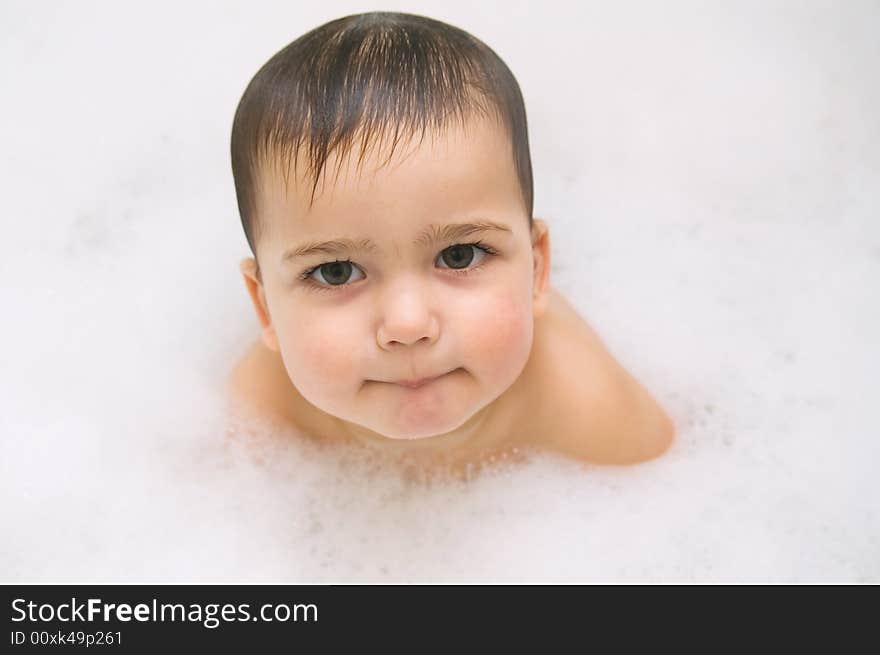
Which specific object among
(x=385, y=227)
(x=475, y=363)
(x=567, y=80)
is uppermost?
(x=567, y=80)

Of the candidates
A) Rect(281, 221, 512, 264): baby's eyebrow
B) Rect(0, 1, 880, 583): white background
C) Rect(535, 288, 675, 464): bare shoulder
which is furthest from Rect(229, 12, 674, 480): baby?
Rect(0, 1, 880, 583): white background

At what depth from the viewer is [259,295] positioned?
118cm

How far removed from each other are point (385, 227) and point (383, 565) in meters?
0.48

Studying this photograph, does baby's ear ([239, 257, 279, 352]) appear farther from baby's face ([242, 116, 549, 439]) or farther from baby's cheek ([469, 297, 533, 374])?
baby's cheek ([469, 297, 533, 374])

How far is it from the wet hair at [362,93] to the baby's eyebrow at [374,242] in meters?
0.05

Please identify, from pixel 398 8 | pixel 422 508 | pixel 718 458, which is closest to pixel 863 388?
pixel 718 458

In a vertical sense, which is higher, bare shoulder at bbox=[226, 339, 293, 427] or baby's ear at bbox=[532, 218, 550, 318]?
baby's ear at bbox=[532, 218, 550, 318]

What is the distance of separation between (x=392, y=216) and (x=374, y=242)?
0.03 m

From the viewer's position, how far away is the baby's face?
97 cm

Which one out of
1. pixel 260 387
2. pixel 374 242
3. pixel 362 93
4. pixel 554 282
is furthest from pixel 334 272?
pixel 554 282

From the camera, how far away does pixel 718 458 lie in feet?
4.39

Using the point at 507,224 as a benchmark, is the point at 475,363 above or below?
below
